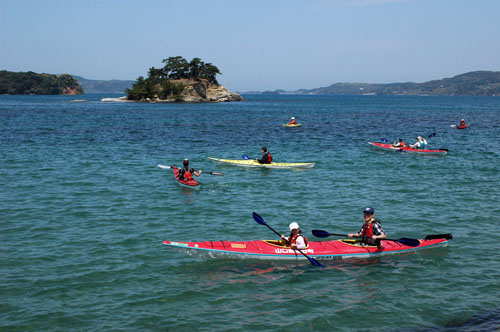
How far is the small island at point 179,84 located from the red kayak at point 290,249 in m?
109

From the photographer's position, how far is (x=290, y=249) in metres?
13.4

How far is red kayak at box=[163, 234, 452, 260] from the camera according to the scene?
42.8 feet

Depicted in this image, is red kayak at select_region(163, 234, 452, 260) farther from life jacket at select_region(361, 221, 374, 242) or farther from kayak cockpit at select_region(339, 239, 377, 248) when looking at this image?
life jacket at select_region(361, 221, 374, 242)

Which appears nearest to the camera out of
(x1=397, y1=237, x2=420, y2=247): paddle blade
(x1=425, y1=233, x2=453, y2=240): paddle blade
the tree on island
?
(x1=397, y1=237, x2=420, y2=247): paddle blade

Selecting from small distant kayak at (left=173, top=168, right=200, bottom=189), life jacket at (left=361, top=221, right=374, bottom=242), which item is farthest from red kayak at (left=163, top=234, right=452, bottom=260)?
small distant kayak at (left=173, top=168, right=200, bottom=189)

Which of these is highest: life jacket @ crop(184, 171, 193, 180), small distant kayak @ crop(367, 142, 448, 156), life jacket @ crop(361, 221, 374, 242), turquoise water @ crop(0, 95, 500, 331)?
small distant kayak @ crop(367, 142, 448, 156)

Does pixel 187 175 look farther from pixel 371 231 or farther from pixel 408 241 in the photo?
pixel 408 241

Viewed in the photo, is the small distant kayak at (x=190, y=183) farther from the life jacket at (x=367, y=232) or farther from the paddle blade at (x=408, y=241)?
the paddle blade at (x=408, y=241)

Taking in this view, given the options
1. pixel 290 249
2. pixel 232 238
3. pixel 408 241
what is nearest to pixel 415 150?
pixel 408 241

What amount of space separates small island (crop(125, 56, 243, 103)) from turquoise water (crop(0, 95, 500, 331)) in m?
89.9

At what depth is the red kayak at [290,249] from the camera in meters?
13.0

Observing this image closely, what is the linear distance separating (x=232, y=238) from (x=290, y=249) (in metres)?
2.83

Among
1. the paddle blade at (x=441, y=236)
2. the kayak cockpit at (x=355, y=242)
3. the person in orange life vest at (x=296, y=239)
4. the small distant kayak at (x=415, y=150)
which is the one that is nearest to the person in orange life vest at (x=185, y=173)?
the person in orange life vest at (x=296, y=239)

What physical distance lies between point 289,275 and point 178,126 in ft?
145
